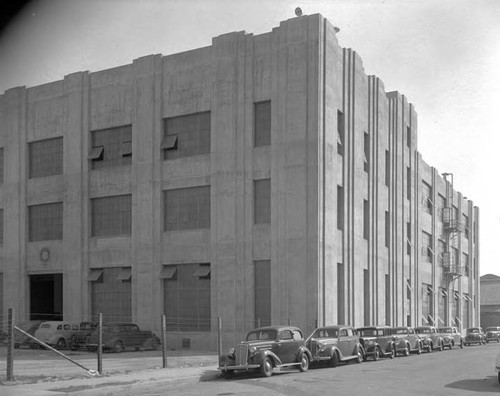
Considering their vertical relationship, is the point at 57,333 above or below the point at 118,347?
above

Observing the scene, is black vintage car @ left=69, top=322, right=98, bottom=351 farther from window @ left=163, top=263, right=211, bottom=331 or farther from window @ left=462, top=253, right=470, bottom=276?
window @ left=462, top=253, right=470, bottom=276

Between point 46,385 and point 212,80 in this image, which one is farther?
point 212,80

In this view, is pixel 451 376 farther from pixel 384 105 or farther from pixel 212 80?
pixel 384 105

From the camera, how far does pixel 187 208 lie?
4044cm

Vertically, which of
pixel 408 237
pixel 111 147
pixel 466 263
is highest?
pixel 111 147

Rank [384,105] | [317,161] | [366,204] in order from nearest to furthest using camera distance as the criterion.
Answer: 1. [317,161]
2. [366,204]
3. [384,105]

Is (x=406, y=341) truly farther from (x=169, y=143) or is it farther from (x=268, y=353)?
(x=169, y=143)

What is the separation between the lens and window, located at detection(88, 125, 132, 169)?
42.7 meters

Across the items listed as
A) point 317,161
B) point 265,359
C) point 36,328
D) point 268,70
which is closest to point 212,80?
point 268,70

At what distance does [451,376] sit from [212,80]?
2288 centimetres

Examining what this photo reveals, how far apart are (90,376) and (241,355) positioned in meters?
4.84

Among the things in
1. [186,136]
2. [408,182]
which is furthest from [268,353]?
[408,182]

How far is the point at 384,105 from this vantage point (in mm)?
49250

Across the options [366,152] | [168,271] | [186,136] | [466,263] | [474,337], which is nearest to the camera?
[168,271]
